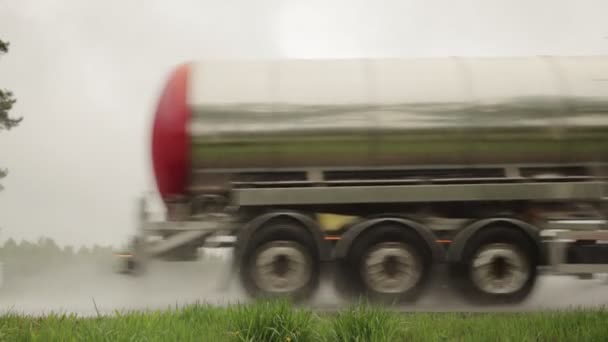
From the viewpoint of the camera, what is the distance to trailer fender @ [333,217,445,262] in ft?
31.1

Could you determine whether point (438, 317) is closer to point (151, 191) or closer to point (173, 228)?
point (173, 228)

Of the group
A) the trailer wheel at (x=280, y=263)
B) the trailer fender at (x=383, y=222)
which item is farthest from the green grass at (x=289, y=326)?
the trailer wheel at (x=280, y=263)

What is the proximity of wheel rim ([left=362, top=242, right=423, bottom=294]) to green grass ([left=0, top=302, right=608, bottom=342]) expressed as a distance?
72.5 inches

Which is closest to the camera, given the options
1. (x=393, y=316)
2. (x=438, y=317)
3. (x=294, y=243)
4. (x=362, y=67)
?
(x=393, y=316)

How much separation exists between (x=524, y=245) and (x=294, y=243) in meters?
3.09

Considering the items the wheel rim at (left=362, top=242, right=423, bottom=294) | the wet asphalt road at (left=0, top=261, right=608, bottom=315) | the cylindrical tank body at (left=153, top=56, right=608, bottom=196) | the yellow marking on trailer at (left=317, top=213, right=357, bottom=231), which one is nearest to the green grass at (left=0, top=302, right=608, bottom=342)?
the wet asphalt road at (left=0, top=261, right=608, bottom=315)

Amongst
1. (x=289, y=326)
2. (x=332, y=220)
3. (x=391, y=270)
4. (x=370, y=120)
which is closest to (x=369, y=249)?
(x=391, y=270)

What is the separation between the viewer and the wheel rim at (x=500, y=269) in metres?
9.55

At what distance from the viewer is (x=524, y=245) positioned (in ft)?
31.7

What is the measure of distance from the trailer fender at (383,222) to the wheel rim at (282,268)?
1.50 feet

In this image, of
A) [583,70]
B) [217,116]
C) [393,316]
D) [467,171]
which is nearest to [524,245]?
Answer: [467,171]

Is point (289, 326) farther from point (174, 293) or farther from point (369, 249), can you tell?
point (174, 293)

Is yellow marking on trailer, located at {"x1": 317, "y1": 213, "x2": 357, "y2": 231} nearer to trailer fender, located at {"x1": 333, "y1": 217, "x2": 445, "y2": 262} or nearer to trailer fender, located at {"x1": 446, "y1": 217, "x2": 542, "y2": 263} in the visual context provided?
trailer fender, located at {"x1": 333, "y1": 217, "x2": 445, "y2": 262}

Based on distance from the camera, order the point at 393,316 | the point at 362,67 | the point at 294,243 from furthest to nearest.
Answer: the point at 362,67 → the point at 294,243 → the point at 393,316
